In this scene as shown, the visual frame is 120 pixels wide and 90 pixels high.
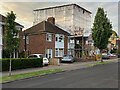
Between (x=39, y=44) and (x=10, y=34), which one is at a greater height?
(x=10, y=34)

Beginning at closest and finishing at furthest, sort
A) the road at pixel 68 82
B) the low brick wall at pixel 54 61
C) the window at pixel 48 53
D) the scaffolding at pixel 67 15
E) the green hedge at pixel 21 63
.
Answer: the road at pixel 68 82 < the green hedge at pixel 21 63 < the low brick wall at pixel 54 61 < the window at pixel 48 53 < the scaffolding at pixel 67 15

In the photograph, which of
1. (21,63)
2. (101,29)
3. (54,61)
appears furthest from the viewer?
(101,29)

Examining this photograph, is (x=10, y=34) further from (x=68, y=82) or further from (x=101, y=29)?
(x=101, y=29)

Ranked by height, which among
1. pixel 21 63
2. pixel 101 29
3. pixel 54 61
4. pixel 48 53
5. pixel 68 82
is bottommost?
pixel 68 82

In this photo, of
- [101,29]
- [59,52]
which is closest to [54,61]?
[59,52]

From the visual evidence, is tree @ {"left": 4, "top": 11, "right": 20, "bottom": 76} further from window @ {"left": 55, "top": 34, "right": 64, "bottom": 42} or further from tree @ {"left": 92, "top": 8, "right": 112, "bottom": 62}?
tree @ {"left": 92, "top": 8, "right": 112, "bottom": 62}

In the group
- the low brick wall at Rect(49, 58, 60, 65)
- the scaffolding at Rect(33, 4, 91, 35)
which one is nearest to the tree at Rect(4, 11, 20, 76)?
the low brick wall at Rect(49, 58, 60, 65)

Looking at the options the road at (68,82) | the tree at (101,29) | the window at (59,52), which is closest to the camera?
the road at (68,82)

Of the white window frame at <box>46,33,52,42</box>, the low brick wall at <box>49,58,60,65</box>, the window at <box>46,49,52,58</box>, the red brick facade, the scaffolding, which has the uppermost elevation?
the scaffolding

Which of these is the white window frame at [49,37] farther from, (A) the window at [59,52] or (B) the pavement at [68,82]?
(B) the pavement at [68,82]

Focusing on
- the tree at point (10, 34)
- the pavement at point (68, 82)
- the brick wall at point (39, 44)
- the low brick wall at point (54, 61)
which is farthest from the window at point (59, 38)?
the pavement at point (68, 82)

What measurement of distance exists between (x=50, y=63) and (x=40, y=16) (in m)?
33.0

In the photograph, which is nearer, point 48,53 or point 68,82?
point 68,82

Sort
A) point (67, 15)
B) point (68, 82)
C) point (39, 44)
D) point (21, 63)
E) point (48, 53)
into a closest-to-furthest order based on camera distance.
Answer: point (68, 82), point (21, 63), point (39, 44), point (48, 53), point (67, 15)
